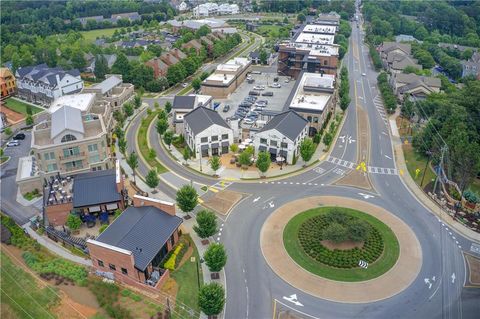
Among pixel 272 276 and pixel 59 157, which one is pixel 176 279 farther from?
pixel 59 157

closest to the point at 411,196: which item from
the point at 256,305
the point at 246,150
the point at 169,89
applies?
the point at 246,150

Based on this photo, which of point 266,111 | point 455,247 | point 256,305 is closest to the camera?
point 256,305

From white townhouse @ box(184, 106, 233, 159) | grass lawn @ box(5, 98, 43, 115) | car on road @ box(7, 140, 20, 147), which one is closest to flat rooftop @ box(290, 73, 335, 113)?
white townhouse @ box(184, 106, 233, 159)

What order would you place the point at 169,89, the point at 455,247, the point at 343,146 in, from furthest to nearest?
the point at 169,89
the point at 343,146
the point at 455,247

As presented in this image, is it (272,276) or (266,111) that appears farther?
(266,111)

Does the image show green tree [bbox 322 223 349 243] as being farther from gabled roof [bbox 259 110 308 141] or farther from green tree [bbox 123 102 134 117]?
green tree [bbox 123 102 134 117]

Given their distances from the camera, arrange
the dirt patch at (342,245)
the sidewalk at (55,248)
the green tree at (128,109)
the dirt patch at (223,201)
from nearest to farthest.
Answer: the sidewalk at (55,248), the dirt patch at (342,245), the dirt patch at (223,201), the green tree at (128,109)

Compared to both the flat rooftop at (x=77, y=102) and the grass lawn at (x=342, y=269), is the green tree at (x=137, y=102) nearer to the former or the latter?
the flat rooftop at (x=77, y=102)

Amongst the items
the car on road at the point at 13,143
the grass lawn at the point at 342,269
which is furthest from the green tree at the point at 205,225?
the car on road at the point at 13,143
